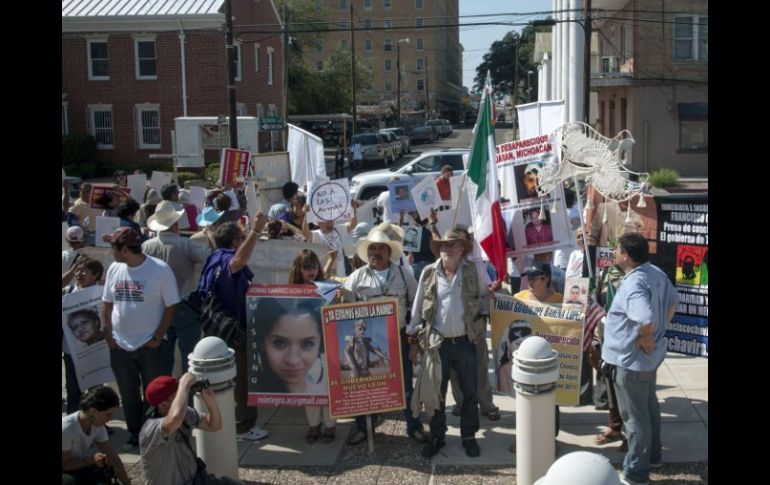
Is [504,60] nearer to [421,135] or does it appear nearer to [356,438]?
[421,135]

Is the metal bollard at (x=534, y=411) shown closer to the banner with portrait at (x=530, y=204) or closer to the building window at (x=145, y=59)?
the banner with portrait at (x=530, y=204)

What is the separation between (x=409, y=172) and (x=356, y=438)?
17.6 m

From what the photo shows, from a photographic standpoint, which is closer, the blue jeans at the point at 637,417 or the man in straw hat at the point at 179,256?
the blue jeans at the point at 637,417

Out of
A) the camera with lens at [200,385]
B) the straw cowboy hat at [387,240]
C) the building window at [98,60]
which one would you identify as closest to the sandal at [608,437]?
the straw cowboy hat at [387,240]

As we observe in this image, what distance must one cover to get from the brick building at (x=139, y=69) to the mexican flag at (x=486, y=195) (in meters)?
29.9

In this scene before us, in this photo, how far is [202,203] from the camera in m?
13.1

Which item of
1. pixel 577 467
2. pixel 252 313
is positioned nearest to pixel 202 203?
pixel 252 313

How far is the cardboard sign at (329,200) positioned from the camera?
417 inches

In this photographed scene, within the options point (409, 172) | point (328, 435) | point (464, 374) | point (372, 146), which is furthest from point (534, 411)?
point (372, 146)

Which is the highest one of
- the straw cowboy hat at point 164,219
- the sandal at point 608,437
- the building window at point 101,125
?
the building window at point 101,125

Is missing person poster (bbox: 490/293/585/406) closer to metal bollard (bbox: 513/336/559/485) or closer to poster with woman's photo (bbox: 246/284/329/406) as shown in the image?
metal bollard (bbox: 513/336/559/485)

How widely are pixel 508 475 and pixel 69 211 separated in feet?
26.9
